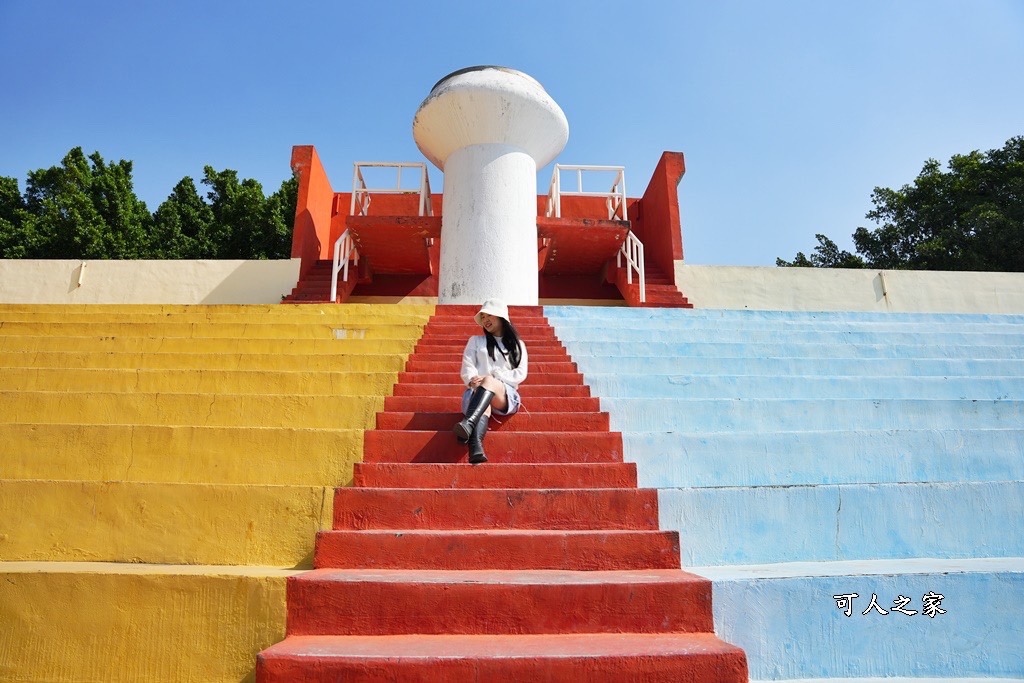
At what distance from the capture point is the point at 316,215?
38.7ft

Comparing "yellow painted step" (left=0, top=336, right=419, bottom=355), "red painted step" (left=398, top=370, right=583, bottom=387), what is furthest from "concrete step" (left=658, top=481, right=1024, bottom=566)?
"yellow painted step" (left=0, top=336, right=419, bottom=355)

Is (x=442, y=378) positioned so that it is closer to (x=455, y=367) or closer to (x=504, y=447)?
(x=455, y=367)

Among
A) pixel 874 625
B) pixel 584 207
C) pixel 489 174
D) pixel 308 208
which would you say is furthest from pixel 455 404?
pixel 584 207

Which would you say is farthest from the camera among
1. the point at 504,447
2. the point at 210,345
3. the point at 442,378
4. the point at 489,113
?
the point at 489,113

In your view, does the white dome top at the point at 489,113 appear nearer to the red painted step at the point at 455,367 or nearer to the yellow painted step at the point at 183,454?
the red painted step at the point at 455,367

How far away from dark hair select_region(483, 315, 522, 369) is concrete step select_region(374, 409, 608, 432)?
363 millimetres

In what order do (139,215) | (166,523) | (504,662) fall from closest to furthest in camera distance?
(504,662), (166,523), (139,215)

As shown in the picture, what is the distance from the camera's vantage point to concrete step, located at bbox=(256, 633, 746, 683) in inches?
84.4

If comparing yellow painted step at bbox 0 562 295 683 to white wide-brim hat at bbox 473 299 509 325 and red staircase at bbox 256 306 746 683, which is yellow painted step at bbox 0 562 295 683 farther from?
white wide-brim hat at bbox 473 299 509 325

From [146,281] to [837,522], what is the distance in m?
11.7

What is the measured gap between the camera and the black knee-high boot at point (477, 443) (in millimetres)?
3375

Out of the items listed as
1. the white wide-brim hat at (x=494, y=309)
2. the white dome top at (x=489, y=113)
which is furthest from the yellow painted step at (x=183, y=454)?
the white dome top at (x=489, y=113)

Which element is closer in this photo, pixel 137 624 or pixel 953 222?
pixel 137 624

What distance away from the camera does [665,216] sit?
37.6 ft
